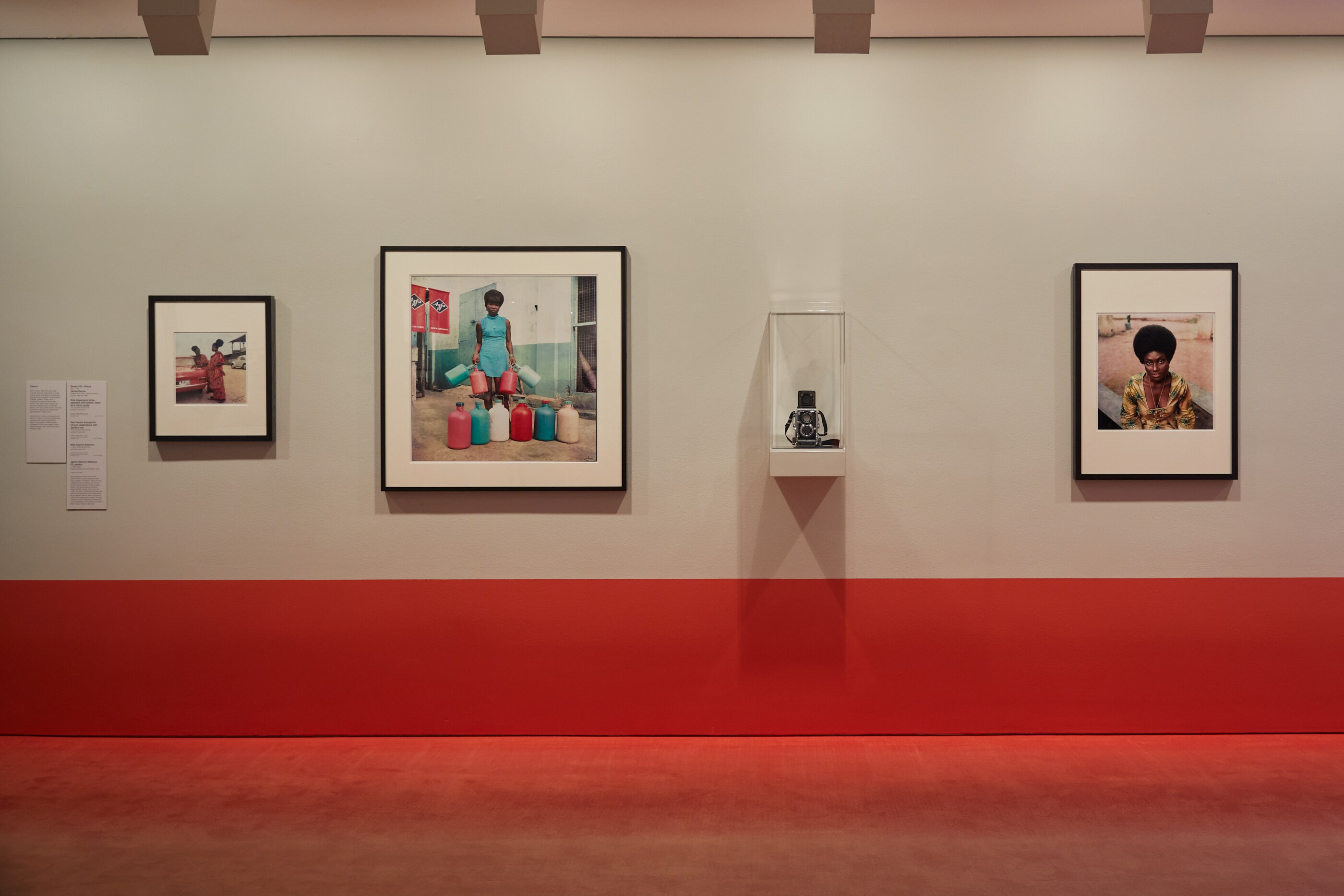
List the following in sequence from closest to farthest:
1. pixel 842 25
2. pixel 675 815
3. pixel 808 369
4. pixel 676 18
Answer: pixel 842 25 → pixel 675 815 → pixel 676 18 → pixel 808 369

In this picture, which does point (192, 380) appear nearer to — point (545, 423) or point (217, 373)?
point (217, 373)

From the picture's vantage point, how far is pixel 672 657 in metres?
3.94

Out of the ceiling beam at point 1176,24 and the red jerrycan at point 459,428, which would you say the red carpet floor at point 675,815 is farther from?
the ceiling beam at point 1176,24

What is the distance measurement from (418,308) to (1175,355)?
10.9 feet

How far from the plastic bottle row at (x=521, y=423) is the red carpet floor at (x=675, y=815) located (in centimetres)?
134

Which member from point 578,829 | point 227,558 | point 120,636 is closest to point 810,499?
point 578,829

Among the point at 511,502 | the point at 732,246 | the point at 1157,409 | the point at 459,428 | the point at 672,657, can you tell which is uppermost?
the point at 732,246

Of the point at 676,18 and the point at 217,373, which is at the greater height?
the point at 676,18

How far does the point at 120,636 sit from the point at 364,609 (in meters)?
1.10

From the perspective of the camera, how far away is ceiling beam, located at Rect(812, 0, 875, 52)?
2.70 m

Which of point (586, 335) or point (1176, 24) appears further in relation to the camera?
point (586, 335)

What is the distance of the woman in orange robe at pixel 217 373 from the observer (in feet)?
12.8

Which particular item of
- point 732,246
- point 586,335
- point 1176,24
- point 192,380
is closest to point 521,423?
point 586,335

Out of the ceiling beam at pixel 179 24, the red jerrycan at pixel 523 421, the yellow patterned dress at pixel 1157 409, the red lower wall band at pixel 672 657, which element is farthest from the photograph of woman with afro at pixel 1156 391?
the ceiling beam at pixel 179 24
